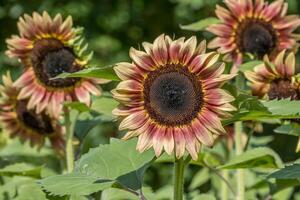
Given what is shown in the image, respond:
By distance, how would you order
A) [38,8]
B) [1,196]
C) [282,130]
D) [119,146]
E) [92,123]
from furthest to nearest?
[38,8] → [92,123] → [1,196] → [282,130] → [119,146]

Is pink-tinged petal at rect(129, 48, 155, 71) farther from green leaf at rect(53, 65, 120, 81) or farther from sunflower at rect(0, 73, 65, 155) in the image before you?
sunflower at rect(0, 73, 65, 155)

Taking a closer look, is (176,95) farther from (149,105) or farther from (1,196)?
(1,196)

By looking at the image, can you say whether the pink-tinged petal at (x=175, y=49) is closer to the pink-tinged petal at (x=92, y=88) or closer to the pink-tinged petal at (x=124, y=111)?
the pink-tinged petal at (x=124, y=111)

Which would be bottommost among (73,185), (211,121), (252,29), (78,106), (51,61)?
(73,185)

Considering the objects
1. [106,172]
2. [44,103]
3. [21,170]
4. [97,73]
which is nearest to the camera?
[97,73]

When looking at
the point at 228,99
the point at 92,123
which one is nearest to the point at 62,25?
the point at 92,123

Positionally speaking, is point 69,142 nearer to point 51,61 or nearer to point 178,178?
point 51,61

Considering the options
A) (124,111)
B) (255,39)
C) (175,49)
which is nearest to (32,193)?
(124,111)
